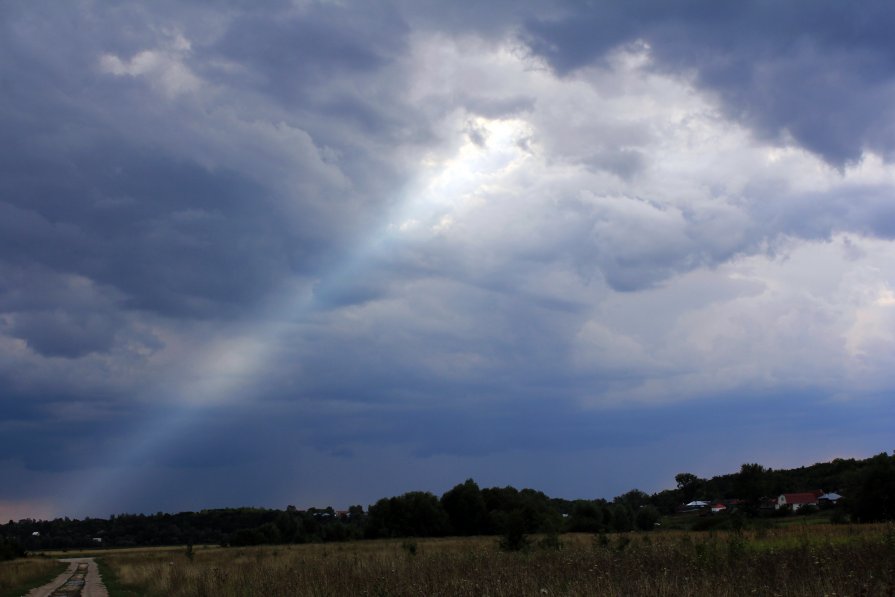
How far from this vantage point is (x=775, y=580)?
37.3 ft

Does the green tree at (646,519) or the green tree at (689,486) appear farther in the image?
the green tree at (689,486)

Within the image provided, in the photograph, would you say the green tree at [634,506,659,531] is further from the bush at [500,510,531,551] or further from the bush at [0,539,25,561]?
the bush at [0,539,25,561]

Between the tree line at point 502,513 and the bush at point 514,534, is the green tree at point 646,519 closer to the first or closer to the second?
the tree line at point 502,513

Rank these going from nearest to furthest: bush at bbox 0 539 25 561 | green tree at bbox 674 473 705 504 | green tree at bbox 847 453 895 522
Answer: green tree at bbox 847 453 895 522
bush at bbox 0 539 25 561
green tree at bbox 674 473 705 504

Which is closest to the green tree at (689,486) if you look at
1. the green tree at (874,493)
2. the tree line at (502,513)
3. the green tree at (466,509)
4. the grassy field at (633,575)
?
the tree line at (502,513)

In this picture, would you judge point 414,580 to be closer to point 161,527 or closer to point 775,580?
point 775,580

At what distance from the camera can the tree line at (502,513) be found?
50344 millimetres

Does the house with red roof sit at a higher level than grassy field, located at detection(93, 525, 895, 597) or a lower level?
higher

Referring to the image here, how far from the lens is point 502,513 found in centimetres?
3900

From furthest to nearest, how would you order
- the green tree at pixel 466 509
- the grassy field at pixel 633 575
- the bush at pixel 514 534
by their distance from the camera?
the green tree at pixel 466 509, the bush at pixel 514 534, the grassy field at pixel 633 575

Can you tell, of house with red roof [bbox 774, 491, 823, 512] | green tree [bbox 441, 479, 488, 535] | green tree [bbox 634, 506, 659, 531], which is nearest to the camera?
green tree [bbox 634, 506, 659, 531]

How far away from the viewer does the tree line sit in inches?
1982

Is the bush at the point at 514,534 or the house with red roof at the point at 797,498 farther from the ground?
the house with red roof at the point at 797,498

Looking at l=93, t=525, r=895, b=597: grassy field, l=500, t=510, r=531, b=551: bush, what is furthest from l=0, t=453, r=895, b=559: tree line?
l=93, t=525, r=895, b=597: grassy field
